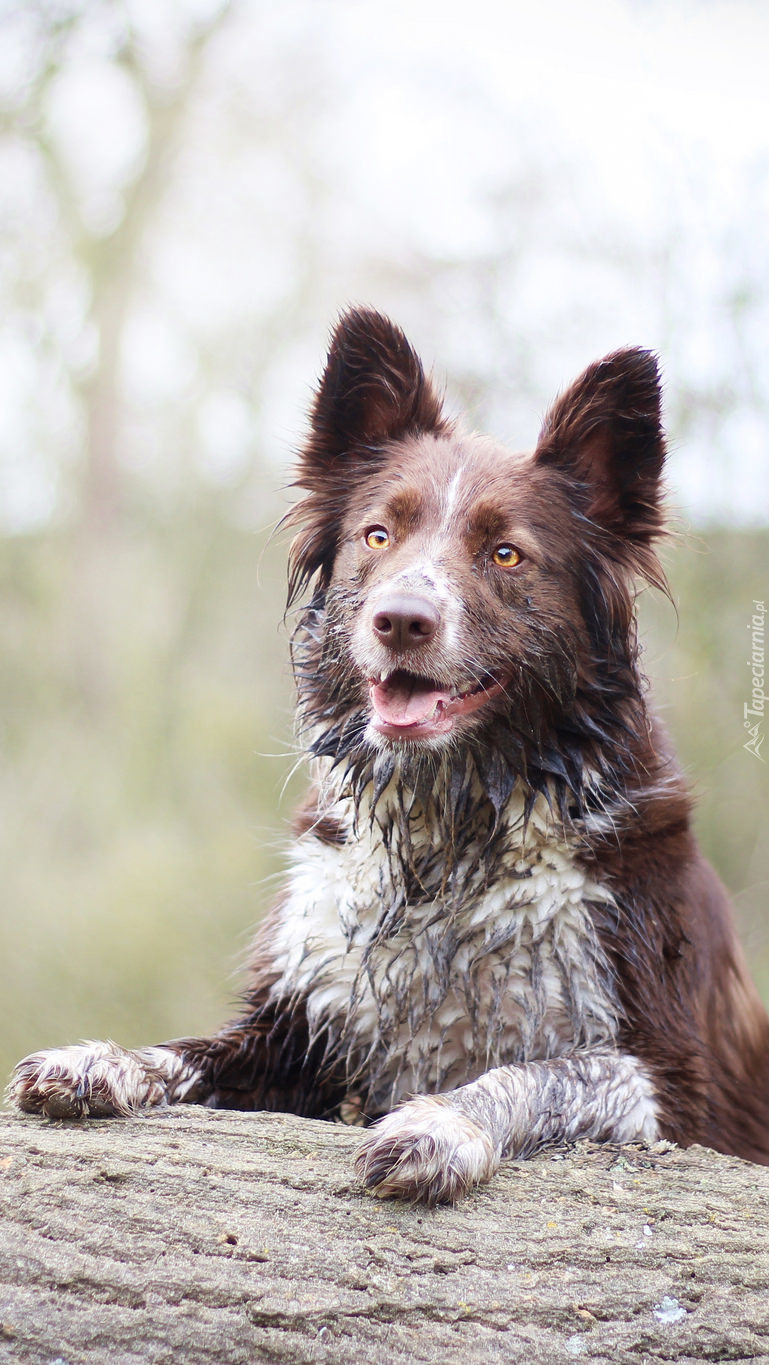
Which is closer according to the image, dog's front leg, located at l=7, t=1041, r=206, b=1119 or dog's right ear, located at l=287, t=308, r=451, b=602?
dog's front leg, located at l=7, t=1041, r=206, b=1119

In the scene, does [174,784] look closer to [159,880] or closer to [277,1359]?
[159,880]

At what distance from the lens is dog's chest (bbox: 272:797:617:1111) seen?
3.72 metres

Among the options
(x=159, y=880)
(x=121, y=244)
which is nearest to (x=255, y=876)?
(x=159, y=880)

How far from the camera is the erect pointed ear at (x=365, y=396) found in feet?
13.9

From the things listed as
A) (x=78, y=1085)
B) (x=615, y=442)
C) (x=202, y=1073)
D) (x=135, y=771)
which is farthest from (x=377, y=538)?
(x=135, y=771)

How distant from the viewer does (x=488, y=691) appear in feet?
12.4

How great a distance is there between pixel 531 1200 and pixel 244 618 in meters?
9.29

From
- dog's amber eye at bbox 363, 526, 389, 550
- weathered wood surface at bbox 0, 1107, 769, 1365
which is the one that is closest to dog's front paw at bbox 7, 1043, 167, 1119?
weathered wood surface at bbox 0, 1107, 769, 1365

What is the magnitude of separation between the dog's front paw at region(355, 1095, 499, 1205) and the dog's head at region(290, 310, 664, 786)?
1.15 metres

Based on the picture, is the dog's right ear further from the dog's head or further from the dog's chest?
the dog's chest

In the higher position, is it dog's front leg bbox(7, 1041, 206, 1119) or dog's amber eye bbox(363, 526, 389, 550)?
dog's amber eye bbox(363, 526, 389, 550)

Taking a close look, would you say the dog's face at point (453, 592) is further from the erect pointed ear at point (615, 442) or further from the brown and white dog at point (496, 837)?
the erect pointed ear at point (615, 442)

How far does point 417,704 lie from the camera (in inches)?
144

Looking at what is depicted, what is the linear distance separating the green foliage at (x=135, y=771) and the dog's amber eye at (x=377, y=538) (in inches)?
273
